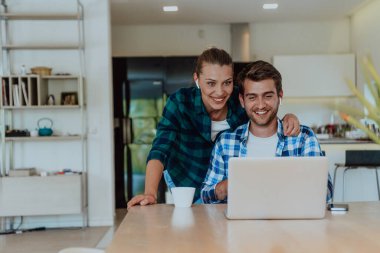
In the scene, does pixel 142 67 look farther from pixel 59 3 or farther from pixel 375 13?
pixel 375 13

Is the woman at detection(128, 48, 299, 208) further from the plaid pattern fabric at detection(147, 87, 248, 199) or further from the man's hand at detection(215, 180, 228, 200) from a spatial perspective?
the man's hand at detection(215, 180, 228, 200)

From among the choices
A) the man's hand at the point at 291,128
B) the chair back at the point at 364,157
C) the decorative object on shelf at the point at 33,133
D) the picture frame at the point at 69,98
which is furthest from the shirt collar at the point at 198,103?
the decorative object on shelf at the point at 33,133

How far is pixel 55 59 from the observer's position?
570 centimetres

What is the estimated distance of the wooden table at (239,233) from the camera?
4.34 feet

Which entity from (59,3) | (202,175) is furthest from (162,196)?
(202,175)

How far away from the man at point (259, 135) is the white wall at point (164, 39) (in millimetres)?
5316

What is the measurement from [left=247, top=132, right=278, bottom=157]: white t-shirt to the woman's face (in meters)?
0.23

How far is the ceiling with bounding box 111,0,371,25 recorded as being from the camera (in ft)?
19.7

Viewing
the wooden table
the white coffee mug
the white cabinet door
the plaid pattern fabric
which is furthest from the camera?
the white cabinet door

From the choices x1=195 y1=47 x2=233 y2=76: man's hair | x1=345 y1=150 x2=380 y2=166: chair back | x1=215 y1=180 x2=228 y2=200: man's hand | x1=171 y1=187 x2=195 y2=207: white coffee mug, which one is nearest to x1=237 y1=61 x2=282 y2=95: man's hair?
x1=195 y1=47 x2=233 y2=76: man's hair

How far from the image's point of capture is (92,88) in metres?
5.70

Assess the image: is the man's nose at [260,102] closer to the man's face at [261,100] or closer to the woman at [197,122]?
the man's face at [261,100]

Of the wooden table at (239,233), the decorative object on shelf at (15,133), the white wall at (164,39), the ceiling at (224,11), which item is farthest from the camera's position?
the white wall at (164,39)

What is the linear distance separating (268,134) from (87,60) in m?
3.93
